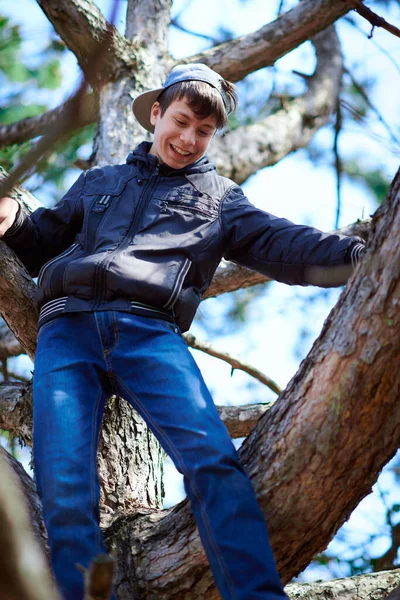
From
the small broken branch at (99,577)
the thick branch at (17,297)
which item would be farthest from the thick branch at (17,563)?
the thick branch at (17,297)

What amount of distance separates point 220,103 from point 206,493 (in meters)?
1.12

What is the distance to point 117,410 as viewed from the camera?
213cm

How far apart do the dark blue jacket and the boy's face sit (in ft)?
0.10

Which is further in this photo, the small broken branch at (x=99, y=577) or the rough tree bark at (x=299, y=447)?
the rough tree bark at (x=299, y=447)

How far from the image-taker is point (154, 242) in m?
1.87

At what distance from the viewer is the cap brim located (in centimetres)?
229

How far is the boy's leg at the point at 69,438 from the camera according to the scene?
1460 millimetres

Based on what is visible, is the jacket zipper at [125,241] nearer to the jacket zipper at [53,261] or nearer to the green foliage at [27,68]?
the jacket zipper at [53,261]

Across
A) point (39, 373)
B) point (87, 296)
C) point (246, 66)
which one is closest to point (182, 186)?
point (87, 296)

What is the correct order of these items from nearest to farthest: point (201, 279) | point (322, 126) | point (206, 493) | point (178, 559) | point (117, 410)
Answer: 1. point (206, 493)
2. point (178, 559)
3. point (201, 279)
4. point (117, 410)
5. point (322, 126)

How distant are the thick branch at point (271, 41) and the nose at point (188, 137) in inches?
68.4

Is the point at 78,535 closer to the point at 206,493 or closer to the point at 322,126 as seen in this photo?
the point at 206,493

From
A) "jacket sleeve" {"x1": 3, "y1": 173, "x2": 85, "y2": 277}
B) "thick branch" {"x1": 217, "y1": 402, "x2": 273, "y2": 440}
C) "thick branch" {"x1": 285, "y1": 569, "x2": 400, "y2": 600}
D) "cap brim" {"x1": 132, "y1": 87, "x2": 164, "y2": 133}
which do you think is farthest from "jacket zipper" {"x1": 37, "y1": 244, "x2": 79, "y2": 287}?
"thick branch" {"x1": 285, "y1": 569, "x2": 400, "y2": 600}

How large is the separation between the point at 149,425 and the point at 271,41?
2.64 metres
